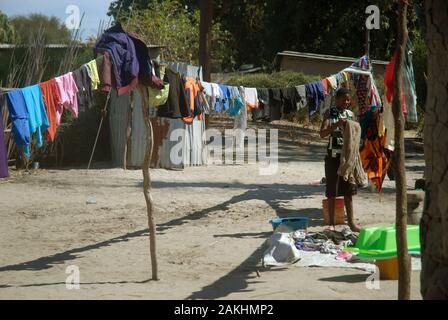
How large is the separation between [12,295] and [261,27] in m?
29.6

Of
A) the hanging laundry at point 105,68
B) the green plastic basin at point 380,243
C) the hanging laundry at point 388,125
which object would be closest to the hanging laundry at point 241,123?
the hanging laundry at point 388,125

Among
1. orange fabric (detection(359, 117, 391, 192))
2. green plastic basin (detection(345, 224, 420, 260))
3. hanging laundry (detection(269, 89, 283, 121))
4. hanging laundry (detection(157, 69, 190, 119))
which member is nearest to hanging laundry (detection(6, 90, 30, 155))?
hanging laundry (detection(157, 69, 190, 119))

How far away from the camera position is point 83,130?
52.3ft

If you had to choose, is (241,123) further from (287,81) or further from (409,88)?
(287,81)

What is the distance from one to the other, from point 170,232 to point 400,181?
5.03 m

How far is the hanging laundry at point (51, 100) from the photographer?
776 cm

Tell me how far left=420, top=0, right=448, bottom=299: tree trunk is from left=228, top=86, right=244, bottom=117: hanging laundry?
7624mm

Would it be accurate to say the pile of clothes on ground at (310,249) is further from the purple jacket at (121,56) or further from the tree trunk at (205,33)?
the tree trunk at (205,33)

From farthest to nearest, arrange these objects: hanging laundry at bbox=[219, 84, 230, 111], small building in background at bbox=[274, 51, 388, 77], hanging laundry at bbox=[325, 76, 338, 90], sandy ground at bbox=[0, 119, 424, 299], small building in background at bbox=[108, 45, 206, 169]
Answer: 1. small building in background at bbox=[274, 51, 388, 77]
2. small building in background at bbox=[108, 45, 206, 169]
3. hanging laundry at bbox=[325, 76, 338, 90]
4. hanging laundry at bbox=[219, 84, 230, 111]
5. sandy ground at bbox=[0, 119, 424, 299]

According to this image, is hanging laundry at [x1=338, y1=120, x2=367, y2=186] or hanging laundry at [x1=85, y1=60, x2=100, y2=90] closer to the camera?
hanging laundry at [x1=85, y1=60, x2=100, y2=90]

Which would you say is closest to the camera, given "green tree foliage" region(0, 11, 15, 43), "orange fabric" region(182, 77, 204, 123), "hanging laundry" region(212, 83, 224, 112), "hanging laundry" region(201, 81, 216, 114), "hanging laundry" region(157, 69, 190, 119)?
"hanging laundry" region(157, 69, 190, 119)

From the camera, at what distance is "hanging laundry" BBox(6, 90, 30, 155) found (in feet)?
24.0

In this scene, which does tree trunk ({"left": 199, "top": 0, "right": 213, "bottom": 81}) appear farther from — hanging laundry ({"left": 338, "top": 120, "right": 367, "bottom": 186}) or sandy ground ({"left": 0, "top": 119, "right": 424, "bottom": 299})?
hanging laundry ({"left": 338, "top": 120, "right": 367, "bottom": 186})

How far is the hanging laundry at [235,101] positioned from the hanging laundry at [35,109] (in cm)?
437
